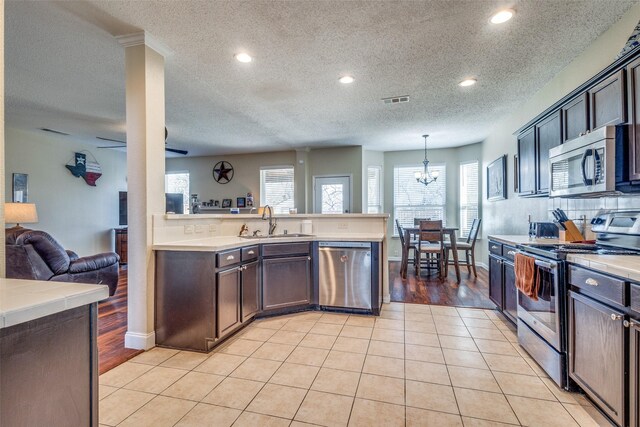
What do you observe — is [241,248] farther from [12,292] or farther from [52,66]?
[52,66]

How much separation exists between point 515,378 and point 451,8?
263 cm

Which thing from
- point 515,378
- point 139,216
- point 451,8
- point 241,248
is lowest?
point 515,378

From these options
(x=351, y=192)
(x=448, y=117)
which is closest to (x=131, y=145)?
(x=448, y=117)

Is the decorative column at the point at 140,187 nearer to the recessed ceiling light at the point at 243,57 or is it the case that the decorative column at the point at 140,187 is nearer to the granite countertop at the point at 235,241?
the granite countertop at the point at 235,241

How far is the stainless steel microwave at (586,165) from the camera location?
1.92 meters

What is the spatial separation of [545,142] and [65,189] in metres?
7.62

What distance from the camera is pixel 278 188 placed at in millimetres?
7121

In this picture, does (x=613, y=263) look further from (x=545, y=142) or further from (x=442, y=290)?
(x=442, y=290)

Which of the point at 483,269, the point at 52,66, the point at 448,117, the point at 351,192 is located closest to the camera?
the point at 52,66

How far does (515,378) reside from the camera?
208cm

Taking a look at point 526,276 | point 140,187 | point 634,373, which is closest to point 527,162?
point 526,276

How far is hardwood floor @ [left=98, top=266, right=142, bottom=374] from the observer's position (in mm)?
2336

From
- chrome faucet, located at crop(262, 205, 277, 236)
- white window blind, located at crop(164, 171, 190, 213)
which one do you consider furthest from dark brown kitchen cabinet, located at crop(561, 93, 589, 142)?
white window blind, located at crop(164, 171, 190, 213)

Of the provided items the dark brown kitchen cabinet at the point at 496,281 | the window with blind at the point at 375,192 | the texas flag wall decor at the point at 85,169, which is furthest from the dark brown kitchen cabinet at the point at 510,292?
the texas flag wall decor at the point at 85,169
